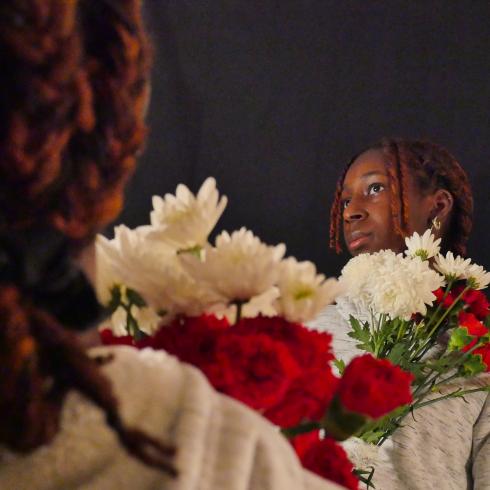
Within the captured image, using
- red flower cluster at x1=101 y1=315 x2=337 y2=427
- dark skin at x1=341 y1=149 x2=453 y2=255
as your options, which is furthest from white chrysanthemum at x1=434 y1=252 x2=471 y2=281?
red flower cluster at x1=101 y1=315 x2=337 y2=427

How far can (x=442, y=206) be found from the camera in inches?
52.8

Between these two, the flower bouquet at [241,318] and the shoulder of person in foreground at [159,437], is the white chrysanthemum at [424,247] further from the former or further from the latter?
the shoulder of person in foreground at [159,437]

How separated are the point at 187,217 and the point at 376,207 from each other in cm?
91

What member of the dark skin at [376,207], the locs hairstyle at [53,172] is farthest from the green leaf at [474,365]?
the locs hairstyle at [53,172]

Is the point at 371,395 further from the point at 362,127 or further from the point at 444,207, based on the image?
the point at 362,127

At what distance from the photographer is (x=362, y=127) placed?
166cm

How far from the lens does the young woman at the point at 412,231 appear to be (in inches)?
37.1

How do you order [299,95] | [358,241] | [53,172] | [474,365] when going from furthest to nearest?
[299,95] → [358,241] → [474,365] → [53,172]

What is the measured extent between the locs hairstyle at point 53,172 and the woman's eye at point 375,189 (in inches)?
40.2

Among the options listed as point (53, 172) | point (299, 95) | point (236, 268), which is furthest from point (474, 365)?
point (299, 95)

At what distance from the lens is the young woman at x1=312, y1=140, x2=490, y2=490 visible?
3.09 ft

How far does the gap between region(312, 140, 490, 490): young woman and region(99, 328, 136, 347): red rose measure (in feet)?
1.91

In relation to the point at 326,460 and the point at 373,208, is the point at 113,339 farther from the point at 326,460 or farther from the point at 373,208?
the point at 373,208

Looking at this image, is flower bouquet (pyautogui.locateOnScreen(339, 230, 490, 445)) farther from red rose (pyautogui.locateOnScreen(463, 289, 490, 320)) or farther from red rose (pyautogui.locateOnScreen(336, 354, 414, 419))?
red rose (pyautogui.locateOnScreen(336, 354, 414, 419))
